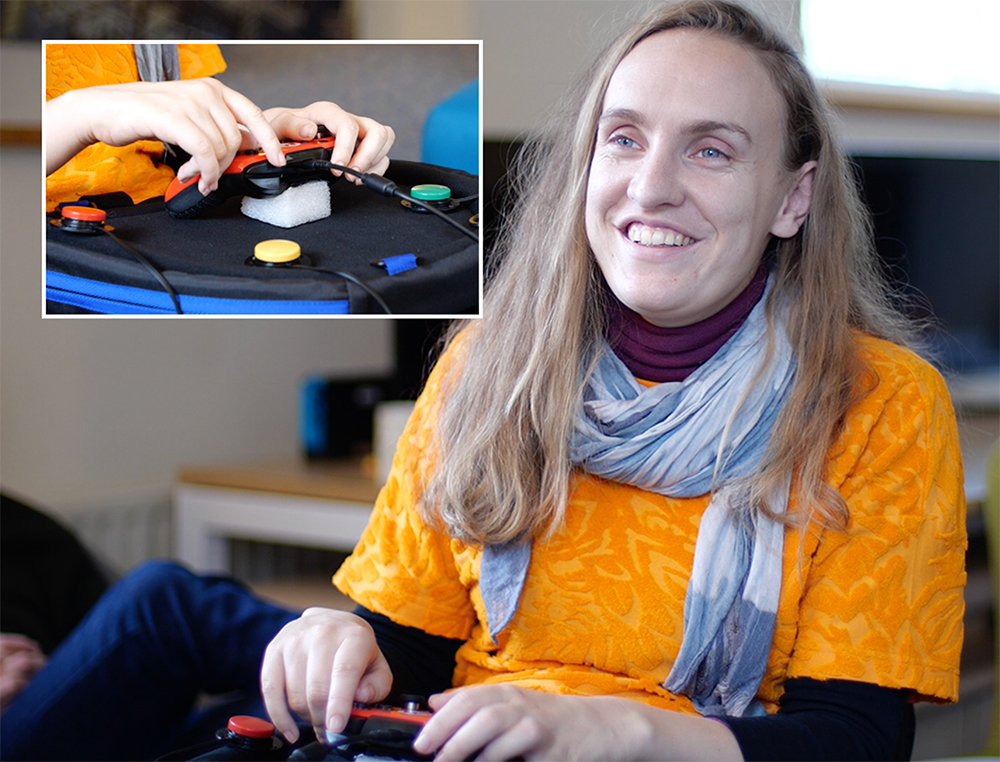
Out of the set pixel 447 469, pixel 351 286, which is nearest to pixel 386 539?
pixel 447 469

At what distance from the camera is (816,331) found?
738mm

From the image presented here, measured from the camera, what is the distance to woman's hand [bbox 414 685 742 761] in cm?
58

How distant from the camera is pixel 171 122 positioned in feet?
2.20

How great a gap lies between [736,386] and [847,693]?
0.21 m

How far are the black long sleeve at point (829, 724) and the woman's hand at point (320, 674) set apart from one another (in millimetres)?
47

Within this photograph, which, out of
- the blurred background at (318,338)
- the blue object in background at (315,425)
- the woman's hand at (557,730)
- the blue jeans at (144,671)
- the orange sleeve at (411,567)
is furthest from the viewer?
the blue object in background at (315,425)

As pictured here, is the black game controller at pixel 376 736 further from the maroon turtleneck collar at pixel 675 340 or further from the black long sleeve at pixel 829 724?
the maroon turtleneck collar at pixel 675 340

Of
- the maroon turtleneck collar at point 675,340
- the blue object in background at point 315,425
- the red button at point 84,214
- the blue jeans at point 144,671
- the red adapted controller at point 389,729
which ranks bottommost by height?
the blue jeans at point 144,671

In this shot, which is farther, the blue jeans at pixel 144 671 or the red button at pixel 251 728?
the blue jeans at pixel 144 671

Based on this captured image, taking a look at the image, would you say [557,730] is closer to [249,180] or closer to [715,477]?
[715,477]

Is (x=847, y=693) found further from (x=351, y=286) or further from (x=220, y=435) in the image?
(x=220, y=435)

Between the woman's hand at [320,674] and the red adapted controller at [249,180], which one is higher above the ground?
the red adapted controller at [249,180]

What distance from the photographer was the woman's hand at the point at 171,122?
26.4 inches

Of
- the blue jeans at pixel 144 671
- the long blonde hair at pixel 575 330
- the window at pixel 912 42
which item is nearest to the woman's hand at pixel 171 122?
the long blonde hair at pixel 575 330
